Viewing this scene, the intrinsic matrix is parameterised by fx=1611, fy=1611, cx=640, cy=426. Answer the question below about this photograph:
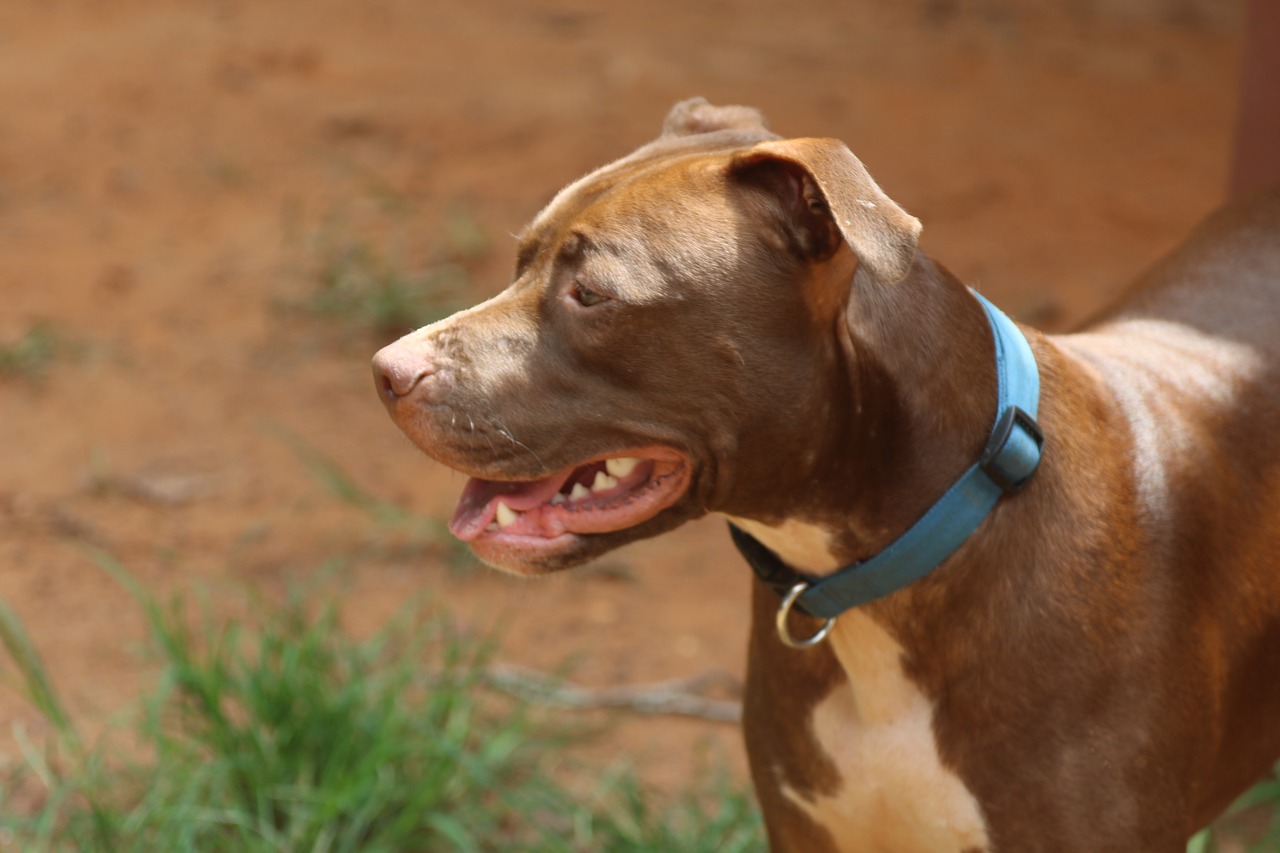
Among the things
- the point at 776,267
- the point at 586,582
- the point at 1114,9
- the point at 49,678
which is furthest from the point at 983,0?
the point at 776,267

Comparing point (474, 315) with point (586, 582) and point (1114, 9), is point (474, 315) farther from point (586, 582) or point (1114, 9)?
point (1114, 9)

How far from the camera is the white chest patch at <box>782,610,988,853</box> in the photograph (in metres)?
2.32

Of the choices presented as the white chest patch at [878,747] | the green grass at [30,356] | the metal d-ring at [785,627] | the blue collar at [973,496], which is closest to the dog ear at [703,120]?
the blue collar at [973,496]

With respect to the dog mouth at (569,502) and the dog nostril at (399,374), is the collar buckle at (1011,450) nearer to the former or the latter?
the dog mouth at (569,502)

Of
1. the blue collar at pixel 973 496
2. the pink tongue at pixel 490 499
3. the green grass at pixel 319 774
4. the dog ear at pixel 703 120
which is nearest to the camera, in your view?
the blue collar at pixel 973 496

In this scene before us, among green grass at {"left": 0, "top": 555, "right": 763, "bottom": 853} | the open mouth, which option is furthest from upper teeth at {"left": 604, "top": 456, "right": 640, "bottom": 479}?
green grass at {"left": 0, "top": 555, "right": 763, "bottom": 853}

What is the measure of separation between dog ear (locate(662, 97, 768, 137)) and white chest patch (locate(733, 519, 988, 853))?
644 millimetres

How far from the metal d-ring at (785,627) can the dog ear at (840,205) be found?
0.51 meters

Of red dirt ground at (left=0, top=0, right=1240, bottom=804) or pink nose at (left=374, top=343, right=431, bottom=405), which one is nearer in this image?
pink nose at (left=374, top=343, right=431, bottom=405)

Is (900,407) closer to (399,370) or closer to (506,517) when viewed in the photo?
(506,517)

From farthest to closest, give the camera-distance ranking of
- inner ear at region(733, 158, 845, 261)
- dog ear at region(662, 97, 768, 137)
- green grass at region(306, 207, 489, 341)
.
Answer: green grass at region(306, 207, 489, 341) < dog ear at region(662, 97, 768, 137) < inner ear at region(733, 158, 845, 261)

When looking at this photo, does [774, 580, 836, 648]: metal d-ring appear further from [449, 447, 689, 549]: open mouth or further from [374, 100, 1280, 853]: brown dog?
[449, 447, 689, 549]: open mouth

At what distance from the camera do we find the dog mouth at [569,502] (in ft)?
7.34

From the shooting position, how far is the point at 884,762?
2369 millimetres
